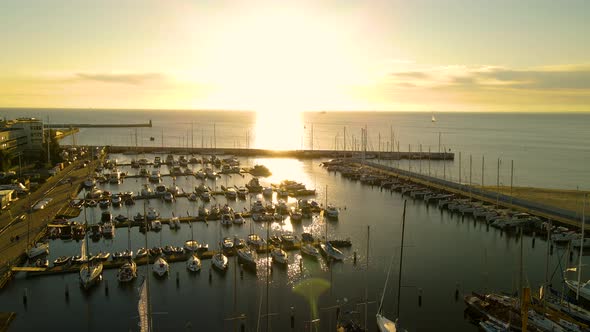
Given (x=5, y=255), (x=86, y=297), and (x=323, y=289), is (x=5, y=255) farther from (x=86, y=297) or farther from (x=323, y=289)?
(x=323, y=289)

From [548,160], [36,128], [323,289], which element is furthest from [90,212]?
[548,160]

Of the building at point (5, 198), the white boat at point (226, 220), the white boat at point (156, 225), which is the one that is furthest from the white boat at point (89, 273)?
the building at point (5, 198)

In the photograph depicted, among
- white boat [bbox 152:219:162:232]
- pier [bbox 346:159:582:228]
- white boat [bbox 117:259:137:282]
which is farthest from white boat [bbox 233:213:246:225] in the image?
pier [bbox 346:159:582:228]

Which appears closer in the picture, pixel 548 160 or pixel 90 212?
pixel 90 212

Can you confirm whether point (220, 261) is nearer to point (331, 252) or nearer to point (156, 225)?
point (331, 252)

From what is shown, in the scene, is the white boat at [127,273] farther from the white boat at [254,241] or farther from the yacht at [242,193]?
the yacht at [242,193]

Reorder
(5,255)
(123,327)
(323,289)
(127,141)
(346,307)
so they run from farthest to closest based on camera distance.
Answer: (127,141) → (5,255) → (323,289) → (346,307) → (123,327)

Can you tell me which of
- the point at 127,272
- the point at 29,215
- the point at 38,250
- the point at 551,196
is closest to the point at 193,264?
the point at 127,272
